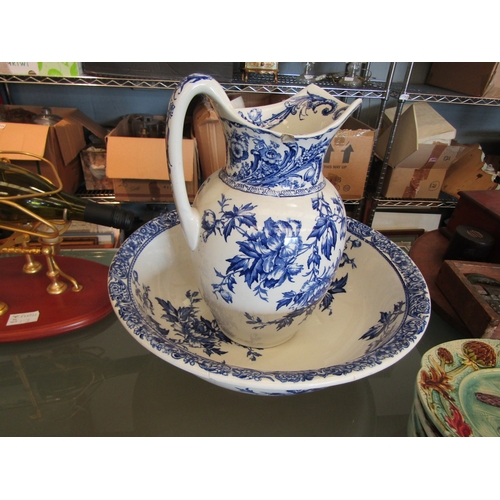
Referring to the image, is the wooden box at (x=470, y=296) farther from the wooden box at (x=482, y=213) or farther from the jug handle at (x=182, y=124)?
the jug handle at (x=182, y=124)

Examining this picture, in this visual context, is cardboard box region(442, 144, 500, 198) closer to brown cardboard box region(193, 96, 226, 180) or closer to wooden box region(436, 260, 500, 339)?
wooden box region(436, 260, 500, 339)

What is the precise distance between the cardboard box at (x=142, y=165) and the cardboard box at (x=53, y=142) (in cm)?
13

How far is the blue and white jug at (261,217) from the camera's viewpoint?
0.39 m

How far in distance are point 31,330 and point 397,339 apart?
533 mm

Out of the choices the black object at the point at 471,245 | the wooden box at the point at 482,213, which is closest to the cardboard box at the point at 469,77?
the wooden box at the point at 482,213

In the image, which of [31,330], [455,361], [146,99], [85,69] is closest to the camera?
[455,361]

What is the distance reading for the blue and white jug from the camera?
39 centimetres

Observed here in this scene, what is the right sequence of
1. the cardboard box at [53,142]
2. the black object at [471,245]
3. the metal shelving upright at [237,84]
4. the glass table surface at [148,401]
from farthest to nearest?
the metal shelving upright at [237,84]
the cardboard box at [53,142]
the black object at [471,245]
the glass table surface at [148,401]

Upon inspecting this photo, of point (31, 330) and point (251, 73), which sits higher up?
point (251, 73)

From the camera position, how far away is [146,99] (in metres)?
1.26

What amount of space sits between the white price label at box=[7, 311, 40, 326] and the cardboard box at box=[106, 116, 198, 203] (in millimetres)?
479

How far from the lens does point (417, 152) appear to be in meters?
1.07

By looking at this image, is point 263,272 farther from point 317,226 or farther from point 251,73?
point 251,73

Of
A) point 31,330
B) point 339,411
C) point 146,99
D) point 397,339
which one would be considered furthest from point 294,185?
point 146,99
